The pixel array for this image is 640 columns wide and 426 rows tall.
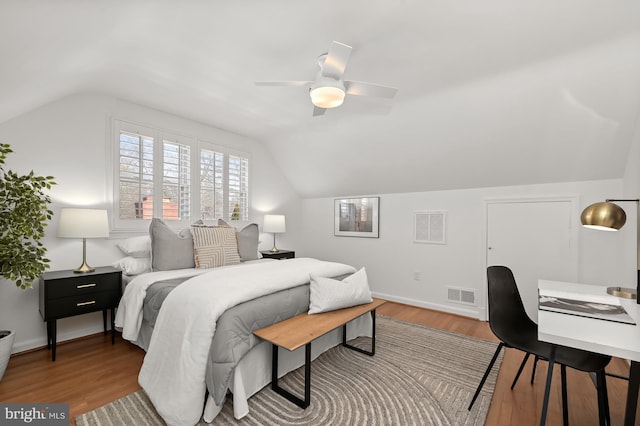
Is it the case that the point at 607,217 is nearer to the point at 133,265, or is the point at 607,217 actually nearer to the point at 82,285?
the point at 133,265

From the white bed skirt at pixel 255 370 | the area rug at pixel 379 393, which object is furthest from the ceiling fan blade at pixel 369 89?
the area rug at pixel 379 393

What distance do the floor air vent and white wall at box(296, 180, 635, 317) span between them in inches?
2.5

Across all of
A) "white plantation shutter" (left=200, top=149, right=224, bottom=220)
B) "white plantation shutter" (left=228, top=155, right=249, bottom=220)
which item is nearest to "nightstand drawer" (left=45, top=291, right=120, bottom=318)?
"white plantation shutter" (left=200, top=149, right=224, bottom=220)

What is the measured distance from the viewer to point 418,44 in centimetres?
210

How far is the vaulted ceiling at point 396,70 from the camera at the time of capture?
174 cm

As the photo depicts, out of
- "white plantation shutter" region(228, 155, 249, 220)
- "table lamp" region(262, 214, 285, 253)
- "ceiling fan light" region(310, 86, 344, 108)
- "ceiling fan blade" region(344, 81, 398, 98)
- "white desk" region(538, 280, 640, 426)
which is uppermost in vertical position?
"ceiling fan blade" region(344, 81, 398, 98)

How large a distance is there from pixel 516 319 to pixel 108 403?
2.94m

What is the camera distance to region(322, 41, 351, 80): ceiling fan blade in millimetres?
1795

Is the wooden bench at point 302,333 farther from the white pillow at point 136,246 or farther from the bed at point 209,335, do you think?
the white pillow at point 136,246

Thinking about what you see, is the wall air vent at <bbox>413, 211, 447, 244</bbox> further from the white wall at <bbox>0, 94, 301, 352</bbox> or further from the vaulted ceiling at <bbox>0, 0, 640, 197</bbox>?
the white wall at <bbox>0, 94, 301, 352</bbox>

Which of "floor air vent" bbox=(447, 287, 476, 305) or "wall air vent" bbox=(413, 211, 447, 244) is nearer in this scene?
"floor air vent" bbox=(447, 287, 476, 305)

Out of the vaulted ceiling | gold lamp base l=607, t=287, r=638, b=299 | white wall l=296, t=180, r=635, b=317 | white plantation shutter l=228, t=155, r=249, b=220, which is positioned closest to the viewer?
the vaulted ceiling

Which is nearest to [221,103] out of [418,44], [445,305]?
[418,44]

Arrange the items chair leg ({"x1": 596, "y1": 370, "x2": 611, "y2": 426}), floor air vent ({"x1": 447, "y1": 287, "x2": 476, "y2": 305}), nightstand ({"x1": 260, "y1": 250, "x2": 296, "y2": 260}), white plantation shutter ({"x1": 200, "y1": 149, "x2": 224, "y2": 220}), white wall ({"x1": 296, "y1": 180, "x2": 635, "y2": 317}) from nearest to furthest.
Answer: chair leg ({"x1": 596, "y1": 370, "x2": 611, "y2": 426})
white wall ({"x1": 296, "y1": 180, "x2": 635, "y2": 317})
floor air vent ({"x1": 447, "y1": 287, "x2": 476, "y2": 305})
white plantation shutter ({"x1": 200, "y1": 149, "x2": 224, "y2": 220})
nightstand ({"x1": 260, "y1": 250, "x2": 296, "y2": 260})
